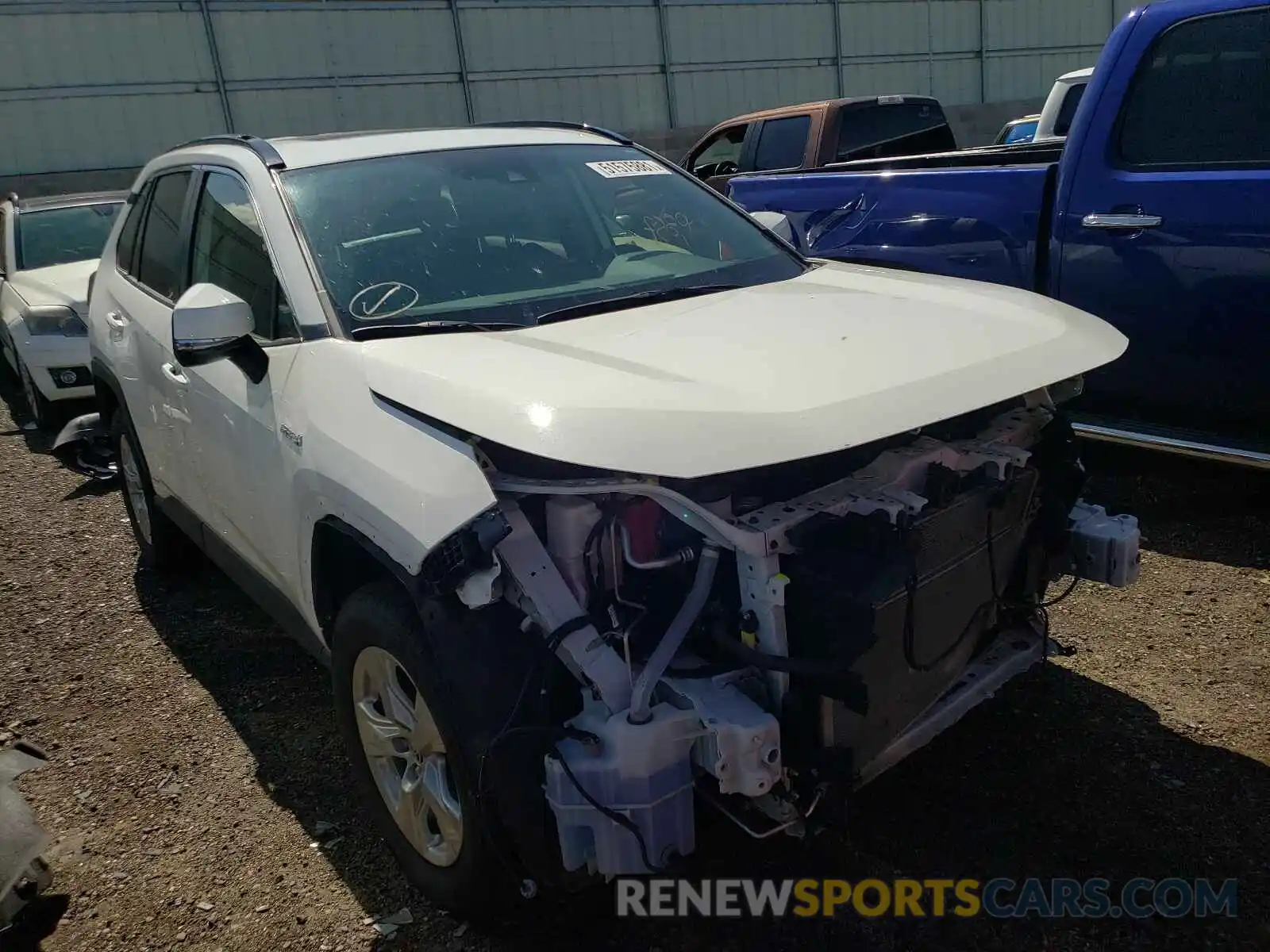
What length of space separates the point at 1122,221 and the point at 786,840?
2.87 meters

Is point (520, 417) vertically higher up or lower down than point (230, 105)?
lower down

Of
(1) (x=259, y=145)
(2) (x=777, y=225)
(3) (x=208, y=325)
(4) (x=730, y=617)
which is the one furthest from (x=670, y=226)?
(4) (x=730, y=617)

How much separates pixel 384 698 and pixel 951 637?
54.9 inches

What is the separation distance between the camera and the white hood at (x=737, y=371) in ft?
6.74

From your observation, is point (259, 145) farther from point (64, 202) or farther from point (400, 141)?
point (64, 202)

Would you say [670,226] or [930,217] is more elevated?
[670,226]

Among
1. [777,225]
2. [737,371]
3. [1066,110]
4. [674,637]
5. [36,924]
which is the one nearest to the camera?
[674,637]

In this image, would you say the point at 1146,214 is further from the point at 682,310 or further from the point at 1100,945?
the point at 1100,945

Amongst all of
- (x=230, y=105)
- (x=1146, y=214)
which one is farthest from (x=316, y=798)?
(x=230, y=105)

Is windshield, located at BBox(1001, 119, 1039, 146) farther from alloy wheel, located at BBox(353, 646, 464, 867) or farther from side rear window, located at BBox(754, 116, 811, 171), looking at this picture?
alloy wheel, located at BBox(353, 646, 464, 867)

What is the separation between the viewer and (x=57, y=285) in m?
8.01

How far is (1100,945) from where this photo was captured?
7.80 ft

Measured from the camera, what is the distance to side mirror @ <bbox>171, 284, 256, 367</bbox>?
2.74 meters

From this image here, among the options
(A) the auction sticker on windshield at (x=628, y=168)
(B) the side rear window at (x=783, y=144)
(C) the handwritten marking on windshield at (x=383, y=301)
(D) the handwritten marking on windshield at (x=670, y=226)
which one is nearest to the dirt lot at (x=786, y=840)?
(C) the handwritten marking on windshield at (x=383, y=301)
